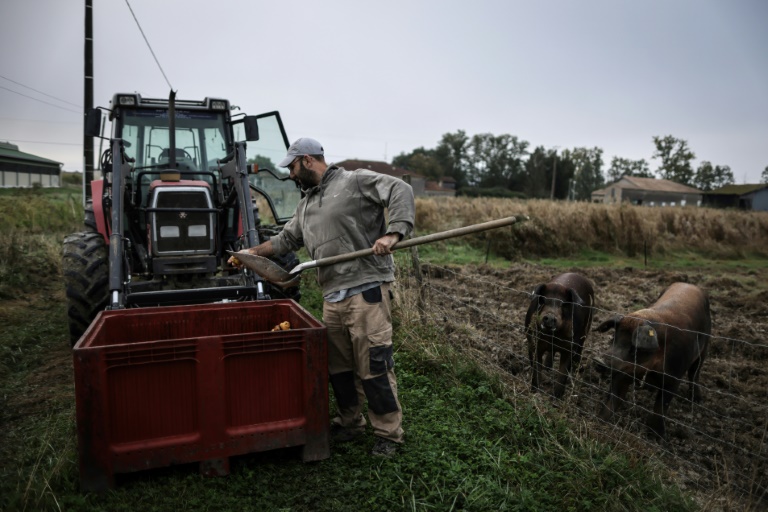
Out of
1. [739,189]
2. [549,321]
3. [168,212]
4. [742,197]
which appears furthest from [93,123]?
[739,189]

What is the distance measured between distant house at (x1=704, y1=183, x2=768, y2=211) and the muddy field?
155 ft

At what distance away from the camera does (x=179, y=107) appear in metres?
6.34

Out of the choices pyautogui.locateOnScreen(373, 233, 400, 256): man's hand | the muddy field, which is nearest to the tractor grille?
the muddy field

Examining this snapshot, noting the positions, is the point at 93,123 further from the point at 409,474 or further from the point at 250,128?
the point at 409,474

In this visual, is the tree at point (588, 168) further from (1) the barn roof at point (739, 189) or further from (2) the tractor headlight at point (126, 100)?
(2) the tractor headlight at point (126, 100)

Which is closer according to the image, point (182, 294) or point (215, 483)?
point (215, 483)

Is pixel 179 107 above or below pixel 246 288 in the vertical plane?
above

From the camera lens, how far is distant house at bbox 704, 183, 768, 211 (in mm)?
52062

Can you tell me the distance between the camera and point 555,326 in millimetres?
4820

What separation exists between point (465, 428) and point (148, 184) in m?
4.46

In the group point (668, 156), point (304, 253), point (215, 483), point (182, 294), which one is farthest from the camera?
point (668, 156)

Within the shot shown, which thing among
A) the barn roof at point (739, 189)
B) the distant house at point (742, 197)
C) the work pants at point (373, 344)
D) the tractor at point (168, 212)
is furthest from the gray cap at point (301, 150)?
the barn roof at point (739, 189)

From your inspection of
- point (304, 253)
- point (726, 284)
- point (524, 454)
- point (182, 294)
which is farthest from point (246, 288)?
point (726, 284)

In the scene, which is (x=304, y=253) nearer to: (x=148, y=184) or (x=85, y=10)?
(x=148, y=184)
